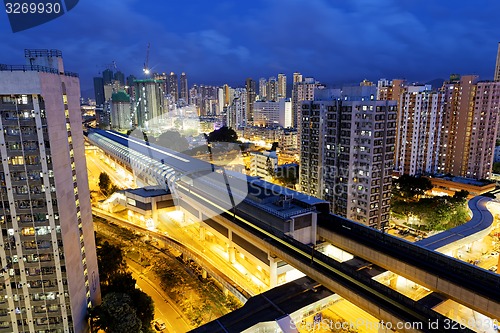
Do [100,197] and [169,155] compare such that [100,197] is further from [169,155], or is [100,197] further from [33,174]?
[33,174]

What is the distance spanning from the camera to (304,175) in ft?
118

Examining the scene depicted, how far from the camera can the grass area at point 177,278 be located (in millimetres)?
20953

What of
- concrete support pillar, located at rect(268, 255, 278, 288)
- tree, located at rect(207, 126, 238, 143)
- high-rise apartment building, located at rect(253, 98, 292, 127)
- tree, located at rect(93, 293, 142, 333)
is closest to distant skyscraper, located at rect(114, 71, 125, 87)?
high-rise apartment building, located at rect(253, 98, 292, 127)

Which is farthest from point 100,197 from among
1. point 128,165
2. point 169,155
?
point 169,155

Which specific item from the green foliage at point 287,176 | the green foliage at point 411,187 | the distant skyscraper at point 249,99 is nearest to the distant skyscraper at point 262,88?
the distant skyscraper at point 249,99

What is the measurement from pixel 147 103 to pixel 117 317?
318ft

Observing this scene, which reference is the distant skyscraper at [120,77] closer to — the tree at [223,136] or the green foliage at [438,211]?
the tree at [223,136]

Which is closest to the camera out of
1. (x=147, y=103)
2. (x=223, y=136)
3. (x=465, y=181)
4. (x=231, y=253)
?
(x=231, y=253)

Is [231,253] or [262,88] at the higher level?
[262,88]

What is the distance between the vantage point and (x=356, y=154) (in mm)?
29484

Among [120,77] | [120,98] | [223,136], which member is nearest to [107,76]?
[120,77]

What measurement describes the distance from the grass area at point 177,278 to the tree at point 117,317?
4.10 metres

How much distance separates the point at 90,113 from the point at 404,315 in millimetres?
173659

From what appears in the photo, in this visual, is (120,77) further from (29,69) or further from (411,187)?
(29,69)
